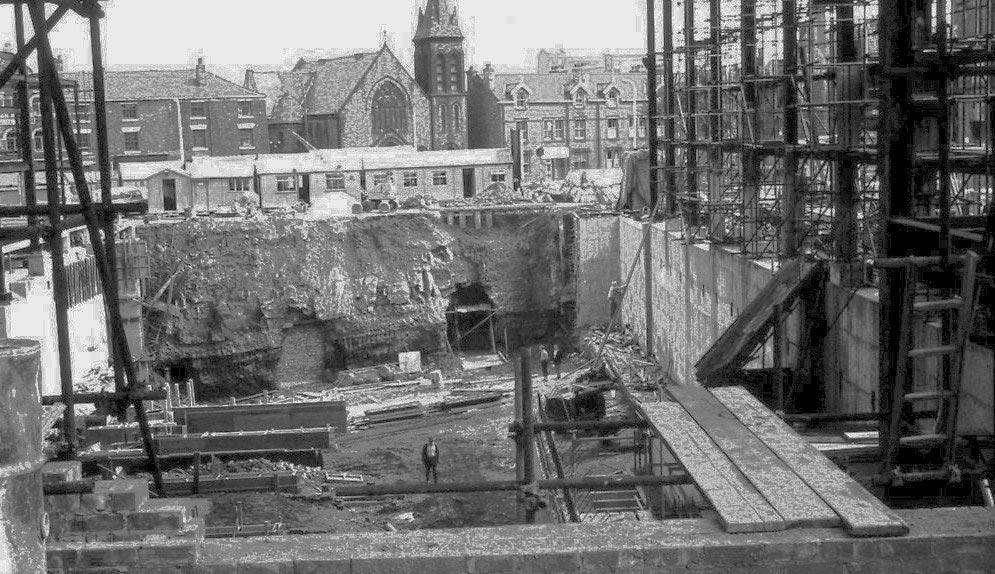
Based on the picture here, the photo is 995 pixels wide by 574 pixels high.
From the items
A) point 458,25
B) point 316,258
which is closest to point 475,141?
point 458,25

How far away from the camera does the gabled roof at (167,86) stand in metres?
64.8

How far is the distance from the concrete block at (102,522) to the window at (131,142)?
202 ft

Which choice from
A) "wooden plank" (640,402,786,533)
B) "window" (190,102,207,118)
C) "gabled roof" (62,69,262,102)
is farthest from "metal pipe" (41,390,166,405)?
"window" (190,102,207,118)

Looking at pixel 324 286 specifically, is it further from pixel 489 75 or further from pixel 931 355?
pixel 931 355

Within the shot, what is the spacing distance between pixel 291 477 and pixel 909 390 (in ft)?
57.2

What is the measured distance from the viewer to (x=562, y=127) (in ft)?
237

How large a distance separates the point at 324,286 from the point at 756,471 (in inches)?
1577

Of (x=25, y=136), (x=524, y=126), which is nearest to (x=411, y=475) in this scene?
(x=25, y=136)

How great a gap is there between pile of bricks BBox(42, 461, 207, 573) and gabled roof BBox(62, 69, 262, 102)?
200 feet

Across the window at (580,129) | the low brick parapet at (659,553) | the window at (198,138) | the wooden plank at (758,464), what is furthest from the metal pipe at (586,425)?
the window at (580,129)

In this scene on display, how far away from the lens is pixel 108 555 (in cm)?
640

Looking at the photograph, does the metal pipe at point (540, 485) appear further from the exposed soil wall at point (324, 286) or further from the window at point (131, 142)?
the window at point (131, 142)

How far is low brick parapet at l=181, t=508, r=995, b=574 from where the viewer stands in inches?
247

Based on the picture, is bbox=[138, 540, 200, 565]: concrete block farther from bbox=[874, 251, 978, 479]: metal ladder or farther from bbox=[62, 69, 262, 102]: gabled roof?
bbox=[62, 69, 262, 102]: gabled roof
